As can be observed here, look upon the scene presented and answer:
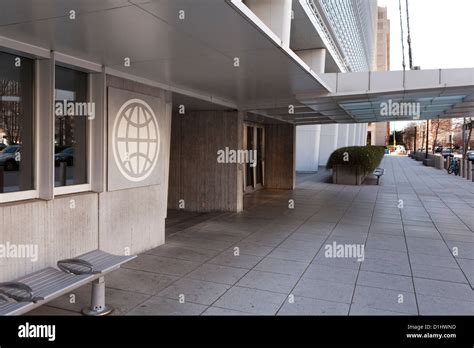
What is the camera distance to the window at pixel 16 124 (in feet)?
14.9

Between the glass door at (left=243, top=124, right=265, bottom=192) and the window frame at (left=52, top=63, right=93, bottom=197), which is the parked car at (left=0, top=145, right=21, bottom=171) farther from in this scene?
the glass door at (left=243, top=124, right=265, bottom=192)

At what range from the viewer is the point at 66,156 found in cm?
540

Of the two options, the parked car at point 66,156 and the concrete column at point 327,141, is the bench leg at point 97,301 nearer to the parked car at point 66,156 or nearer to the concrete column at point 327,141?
the parked car at point 66,156

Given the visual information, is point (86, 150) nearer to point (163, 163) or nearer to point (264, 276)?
point (163, 163)

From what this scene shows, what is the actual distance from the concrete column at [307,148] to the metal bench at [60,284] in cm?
2246

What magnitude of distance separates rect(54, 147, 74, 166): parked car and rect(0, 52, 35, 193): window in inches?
15.5

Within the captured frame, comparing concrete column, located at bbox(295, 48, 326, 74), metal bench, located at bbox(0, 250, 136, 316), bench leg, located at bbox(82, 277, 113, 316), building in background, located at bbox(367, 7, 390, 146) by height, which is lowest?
bench leg, located at bbox(82, 277, 113, 316)

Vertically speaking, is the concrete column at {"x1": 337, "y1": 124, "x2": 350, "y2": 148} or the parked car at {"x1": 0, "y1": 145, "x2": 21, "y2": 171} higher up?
the concrete column at {"x1": 337, "y1": 124, "x2": 350, "y2": 148}

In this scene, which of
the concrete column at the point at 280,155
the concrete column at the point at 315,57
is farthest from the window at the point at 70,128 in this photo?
the concrete column at the point at 315,57

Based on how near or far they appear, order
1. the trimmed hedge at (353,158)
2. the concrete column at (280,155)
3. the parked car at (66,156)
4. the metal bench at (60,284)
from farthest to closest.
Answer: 1. the trimmed hedge at (353,158)
2. the concrete column at (280,155)
3. the parked car at (66,156)
4. the metal bench at (60,284)

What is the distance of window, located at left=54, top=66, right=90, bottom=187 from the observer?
5.20 metres

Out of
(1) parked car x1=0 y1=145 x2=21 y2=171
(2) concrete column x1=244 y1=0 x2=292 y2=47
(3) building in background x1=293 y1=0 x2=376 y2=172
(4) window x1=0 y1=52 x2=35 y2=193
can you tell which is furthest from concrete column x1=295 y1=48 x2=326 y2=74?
(1) parked car x1=0 y1=145 x2=21 y2=171

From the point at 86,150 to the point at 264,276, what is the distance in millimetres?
3000

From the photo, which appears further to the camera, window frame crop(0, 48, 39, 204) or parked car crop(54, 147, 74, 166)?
parked car crop(54, 147, 74, 166)
